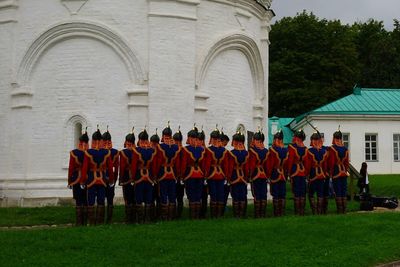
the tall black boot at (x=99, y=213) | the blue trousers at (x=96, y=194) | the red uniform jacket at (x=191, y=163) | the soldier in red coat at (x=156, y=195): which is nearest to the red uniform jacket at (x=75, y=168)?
the blue trousers at (x=96, y=194)

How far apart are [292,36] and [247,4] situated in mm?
27776

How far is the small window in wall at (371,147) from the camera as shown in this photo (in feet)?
111

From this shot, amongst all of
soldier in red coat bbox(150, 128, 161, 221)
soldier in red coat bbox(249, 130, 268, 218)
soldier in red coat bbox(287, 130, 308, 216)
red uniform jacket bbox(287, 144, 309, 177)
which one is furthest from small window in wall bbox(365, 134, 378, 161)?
soldier in red coat bbox(150, 128, 161, 221)

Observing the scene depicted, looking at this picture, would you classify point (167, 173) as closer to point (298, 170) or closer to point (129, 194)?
point (129, 194)

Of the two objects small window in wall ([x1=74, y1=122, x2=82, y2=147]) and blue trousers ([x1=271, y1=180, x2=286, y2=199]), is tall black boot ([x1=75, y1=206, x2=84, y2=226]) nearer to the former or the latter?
blue trousers ([x1=271, y1=180, x2=286, y2=199])

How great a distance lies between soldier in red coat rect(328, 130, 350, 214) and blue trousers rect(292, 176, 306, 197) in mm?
853

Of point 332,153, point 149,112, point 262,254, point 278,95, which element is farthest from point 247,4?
point 278,95

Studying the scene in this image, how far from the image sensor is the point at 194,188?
13.7m

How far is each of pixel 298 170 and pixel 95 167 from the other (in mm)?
4777

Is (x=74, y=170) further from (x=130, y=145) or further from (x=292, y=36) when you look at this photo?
(x=292, y=36)

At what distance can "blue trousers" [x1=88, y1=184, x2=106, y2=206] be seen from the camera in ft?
42.3

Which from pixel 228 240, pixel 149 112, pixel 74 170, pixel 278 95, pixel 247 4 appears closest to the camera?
pixel 228 240

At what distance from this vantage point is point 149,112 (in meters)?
17.1

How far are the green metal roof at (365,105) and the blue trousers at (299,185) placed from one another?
18.7 meters
